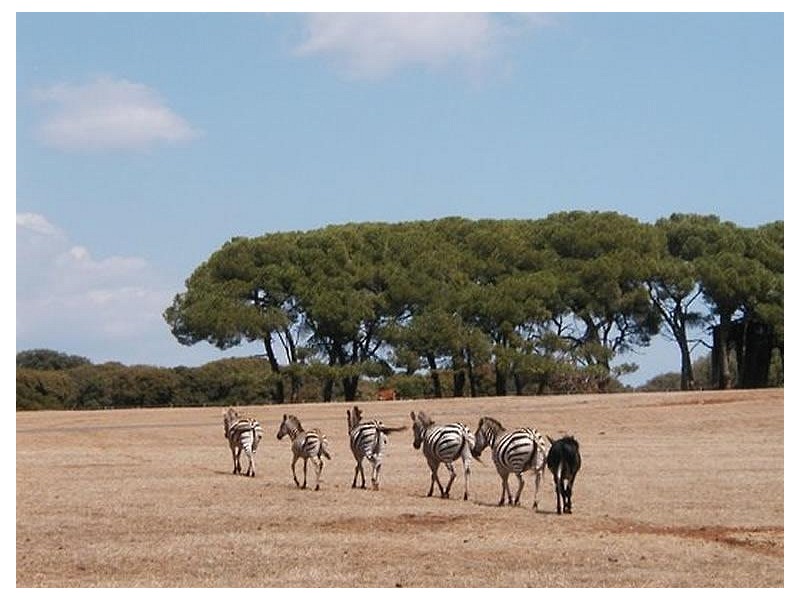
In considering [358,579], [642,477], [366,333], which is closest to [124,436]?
[642,477]

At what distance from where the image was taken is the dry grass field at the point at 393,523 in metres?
15.2

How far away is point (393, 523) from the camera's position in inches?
781

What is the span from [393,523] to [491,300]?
48.8 m

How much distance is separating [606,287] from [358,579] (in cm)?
5518

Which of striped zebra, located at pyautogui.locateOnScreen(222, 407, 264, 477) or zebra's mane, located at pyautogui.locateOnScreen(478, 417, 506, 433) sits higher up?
zebra's mane, located at pyautogui.locateOnScreen(478, 417, 506, 433)

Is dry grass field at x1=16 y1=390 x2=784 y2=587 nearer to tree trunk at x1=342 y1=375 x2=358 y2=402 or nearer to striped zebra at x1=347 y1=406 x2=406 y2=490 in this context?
striped zebra at x1=347 y1=406 x2=406 y2=490

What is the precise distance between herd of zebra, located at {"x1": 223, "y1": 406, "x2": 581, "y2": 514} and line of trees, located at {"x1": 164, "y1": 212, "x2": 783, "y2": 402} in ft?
127

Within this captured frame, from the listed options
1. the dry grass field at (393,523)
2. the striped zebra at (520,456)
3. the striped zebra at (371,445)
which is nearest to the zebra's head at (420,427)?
the dry grass field at (393,523)

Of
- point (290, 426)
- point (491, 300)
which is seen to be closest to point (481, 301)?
point (491, 300)

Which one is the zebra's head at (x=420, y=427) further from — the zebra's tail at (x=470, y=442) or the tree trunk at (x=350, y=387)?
the tree trunk at (x=350, y=387)

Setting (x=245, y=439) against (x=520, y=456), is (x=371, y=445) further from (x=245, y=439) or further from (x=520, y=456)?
(x=245, y=439)

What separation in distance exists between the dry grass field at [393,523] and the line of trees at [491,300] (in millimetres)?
29041

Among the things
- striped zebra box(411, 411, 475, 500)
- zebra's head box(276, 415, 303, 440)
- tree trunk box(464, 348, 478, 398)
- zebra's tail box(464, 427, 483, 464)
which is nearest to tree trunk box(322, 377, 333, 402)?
tree trunk box(464, 348, 478, 398)

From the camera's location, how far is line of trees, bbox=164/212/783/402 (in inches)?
2687
